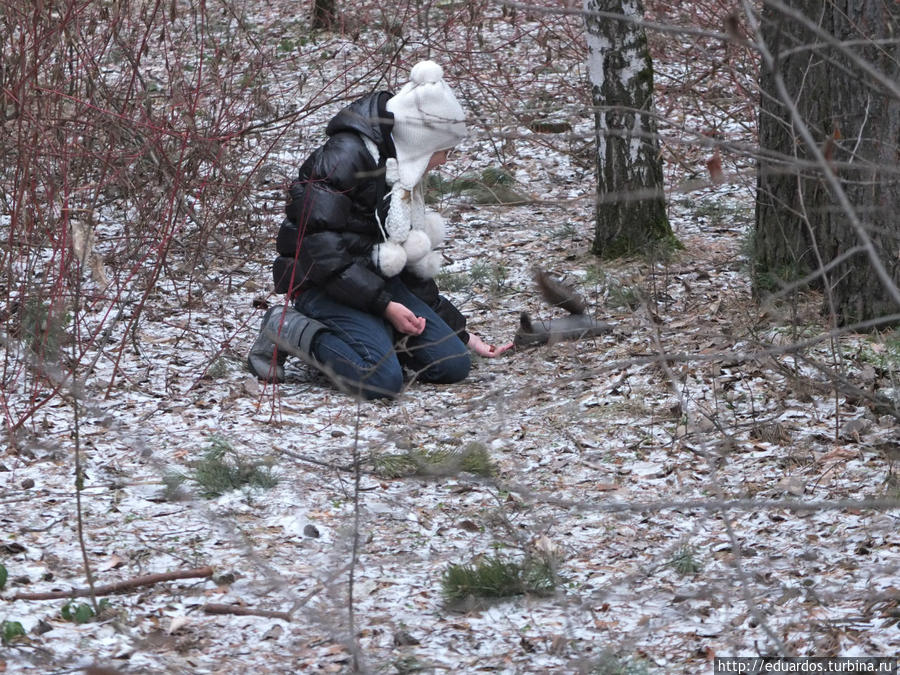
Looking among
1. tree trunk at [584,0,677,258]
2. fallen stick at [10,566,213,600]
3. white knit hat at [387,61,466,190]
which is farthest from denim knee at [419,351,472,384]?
fallen stick at [10,566,213,600]

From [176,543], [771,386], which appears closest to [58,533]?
[176,543]

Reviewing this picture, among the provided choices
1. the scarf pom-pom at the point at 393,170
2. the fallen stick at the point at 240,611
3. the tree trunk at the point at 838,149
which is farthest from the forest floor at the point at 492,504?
the scarf pom-pom at the point at 393,170

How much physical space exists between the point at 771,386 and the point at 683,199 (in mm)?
2811

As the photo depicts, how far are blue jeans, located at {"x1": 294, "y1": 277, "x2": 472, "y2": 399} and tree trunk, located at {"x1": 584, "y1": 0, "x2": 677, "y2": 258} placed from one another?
1545 mm

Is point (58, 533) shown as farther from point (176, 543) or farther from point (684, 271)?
point (684, 271)

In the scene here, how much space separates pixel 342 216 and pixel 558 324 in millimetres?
1214

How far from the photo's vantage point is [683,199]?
6750 mm

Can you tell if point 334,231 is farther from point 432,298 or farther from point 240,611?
point 240,611

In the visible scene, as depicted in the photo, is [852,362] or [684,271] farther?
[684,271]

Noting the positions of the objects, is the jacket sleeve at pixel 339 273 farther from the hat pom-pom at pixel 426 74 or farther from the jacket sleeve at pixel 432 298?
the hat pom-pom at pixel 426 74

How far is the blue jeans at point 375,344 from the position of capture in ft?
14.6

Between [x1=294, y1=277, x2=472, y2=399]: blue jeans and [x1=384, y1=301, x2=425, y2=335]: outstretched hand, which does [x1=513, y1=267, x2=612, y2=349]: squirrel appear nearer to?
[x1=294, y1=277, x2=472, y2=399]: blue jeans

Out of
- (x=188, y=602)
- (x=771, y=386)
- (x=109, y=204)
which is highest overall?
(x=109, y=204)

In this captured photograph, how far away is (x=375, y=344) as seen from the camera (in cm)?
449
